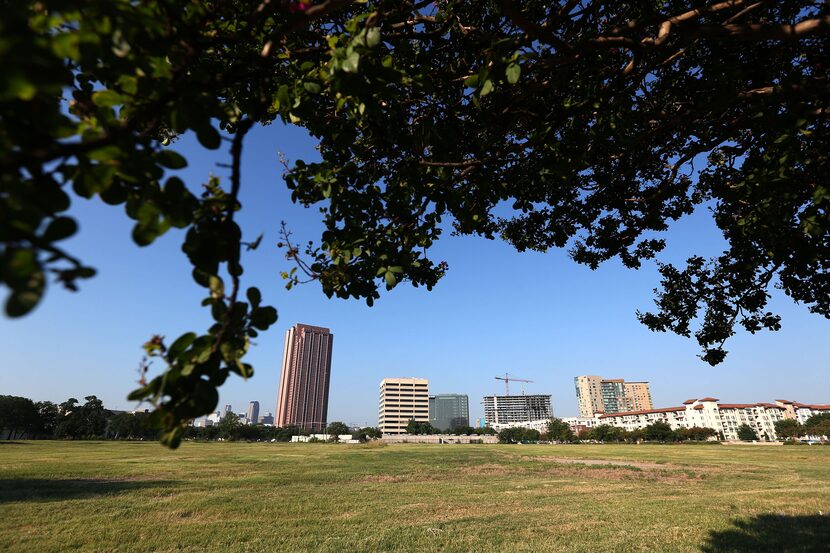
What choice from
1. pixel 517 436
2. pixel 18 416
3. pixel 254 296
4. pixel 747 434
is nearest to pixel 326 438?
pixel 517 436

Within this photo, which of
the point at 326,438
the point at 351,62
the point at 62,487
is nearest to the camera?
the point at 351,62

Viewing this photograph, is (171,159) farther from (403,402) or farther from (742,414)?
(403,402)

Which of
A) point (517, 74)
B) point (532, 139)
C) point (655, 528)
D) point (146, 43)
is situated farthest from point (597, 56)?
point (655, 528)

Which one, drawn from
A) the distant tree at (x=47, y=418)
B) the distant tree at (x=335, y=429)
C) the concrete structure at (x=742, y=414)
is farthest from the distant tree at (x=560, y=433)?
the distant tree at (x=47, y=418)

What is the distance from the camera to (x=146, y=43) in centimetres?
147

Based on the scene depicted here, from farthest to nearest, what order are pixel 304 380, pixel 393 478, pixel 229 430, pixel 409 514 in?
pixel 304 380 < pixel 229 430 < pixel 393 478 < pixel 409 514

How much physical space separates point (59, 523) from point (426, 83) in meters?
13.9

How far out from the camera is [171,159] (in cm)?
142

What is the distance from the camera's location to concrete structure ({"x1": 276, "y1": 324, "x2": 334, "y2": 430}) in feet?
567

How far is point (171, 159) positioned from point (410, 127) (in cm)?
360

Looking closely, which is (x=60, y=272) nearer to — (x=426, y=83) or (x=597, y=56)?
(x=426, y=83)

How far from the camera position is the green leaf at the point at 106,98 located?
1416 millimetres

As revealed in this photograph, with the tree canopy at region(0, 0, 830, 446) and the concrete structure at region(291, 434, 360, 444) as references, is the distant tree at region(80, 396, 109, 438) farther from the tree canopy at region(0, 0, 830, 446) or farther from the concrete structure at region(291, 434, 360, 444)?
the tree canopy at region(0, 0, 830, 446)

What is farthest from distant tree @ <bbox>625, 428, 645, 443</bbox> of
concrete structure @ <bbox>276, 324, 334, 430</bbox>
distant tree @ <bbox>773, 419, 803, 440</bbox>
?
concrete structure @ <bbox>276, 324, 334, 430</bbox>
